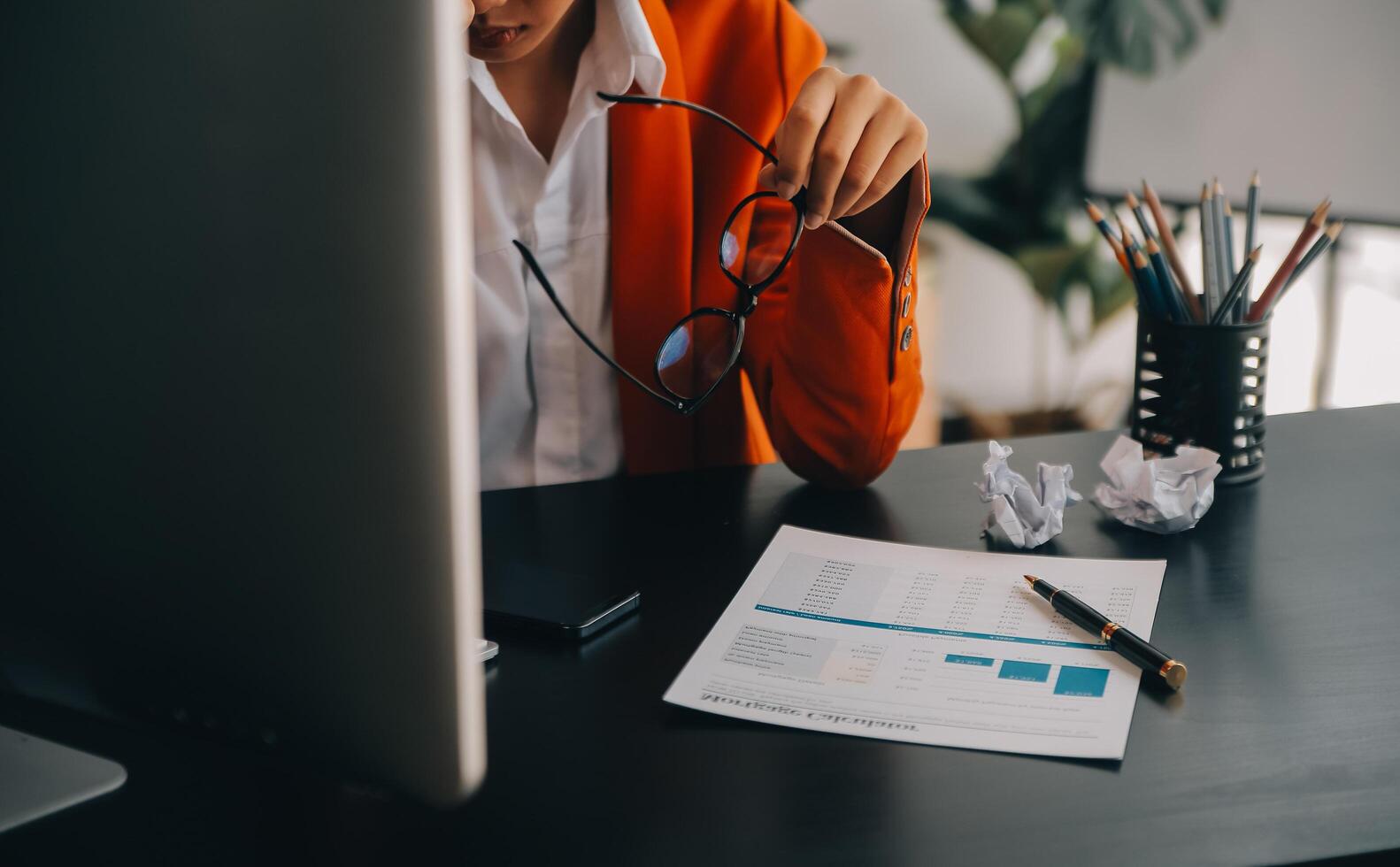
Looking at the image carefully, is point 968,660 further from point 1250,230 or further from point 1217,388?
point 1250,230

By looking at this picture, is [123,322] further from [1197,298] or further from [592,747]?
[1197,298]

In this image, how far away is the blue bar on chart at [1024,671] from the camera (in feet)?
1.95

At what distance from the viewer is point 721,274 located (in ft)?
3.92

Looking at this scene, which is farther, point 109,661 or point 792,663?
point 792,663

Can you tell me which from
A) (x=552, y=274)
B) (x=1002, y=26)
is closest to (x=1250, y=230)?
(x=552, y=274)

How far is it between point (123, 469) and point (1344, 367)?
240 cm

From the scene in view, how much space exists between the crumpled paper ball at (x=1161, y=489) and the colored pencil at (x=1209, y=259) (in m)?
0.15

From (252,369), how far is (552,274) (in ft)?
2.71

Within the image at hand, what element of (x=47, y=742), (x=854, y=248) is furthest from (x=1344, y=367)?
(x=47, y=742)

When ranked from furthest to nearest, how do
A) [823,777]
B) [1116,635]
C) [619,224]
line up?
[619,224], [1116,635], [823,777]

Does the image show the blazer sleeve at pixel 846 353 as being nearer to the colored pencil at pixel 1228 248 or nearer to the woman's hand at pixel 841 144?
the woman's hand at pixel 841 144

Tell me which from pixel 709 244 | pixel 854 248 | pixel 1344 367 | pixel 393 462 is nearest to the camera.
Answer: pixel 393 462

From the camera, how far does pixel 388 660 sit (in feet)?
1.19

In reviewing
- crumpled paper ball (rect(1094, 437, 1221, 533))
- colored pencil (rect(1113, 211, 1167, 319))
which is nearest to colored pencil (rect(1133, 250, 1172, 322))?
colored pencil (rect(1113, 211, 1167, 319))
